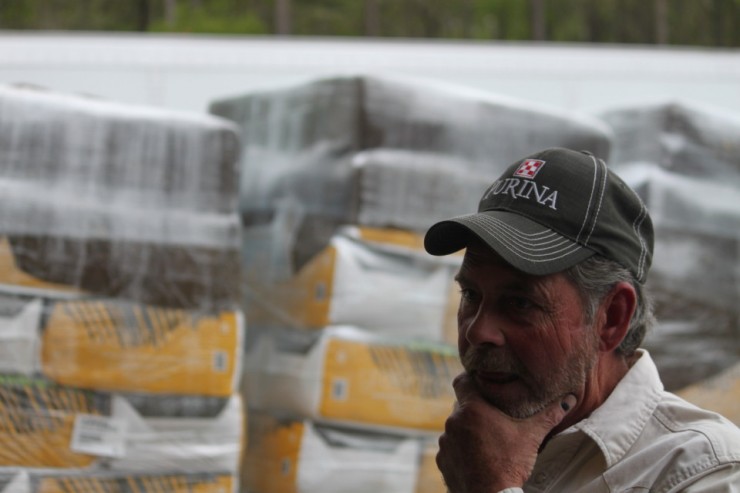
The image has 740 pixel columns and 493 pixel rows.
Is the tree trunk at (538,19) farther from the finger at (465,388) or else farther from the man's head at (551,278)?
the finger at (465,388)

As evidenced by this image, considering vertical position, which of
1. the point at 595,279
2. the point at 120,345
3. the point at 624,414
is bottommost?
the point at 120,345

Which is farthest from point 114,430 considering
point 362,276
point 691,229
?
point 691,229

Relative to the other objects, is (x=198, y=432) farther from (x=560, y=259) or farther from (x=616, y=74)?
(x=616, y=74)

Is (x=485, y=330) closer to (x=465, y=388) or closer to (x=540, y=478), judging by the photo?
(x=465, y=388)

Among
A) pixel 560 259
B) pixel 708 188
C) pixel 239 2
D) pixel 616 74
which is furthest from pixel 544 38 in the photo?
pixel 560 259

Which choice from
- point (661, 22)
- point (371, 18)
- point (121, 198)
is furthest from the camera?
point (371, 18)

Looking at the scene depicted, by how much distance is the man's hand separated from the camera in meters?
1.39

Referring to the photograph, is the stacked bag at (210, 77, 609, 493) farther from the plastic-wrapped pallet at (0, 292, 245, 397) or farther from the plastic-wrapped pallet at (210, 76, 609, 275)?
the plastic-wrapped pallet at (0, 292, 245, 397)

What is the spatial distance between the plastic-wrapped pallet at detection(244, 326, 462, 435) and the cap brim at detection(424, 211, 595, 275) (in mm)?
1712

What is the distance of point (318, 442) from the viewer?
3232 mm

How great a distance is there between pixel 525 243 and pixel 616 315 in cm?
22

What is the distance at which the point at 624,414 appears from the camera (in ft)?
5.08

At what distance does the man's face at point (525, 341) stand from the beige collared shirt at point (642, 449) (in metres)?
0.08

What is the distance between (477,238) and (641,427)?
39 cm
